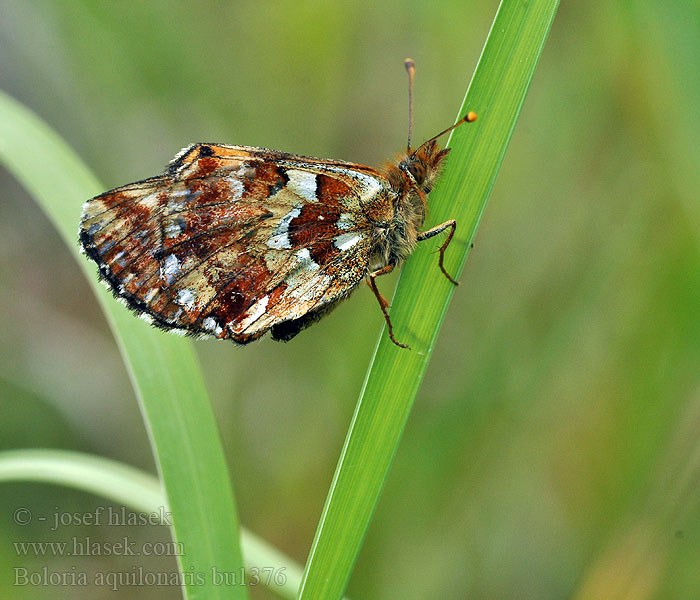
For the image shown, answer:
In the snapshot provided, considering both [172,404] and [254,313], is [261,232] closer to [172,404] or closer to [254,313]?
[254,313]

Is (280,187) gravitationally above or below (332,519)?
above

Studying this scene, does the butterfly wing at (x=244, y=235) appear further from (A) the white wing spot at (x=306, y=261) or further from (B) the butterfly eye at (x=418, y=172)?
(B) the butterfly eye at (x=418, y=172)

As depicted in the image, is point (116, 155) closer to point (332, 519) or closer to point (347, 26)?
point (347, 26)

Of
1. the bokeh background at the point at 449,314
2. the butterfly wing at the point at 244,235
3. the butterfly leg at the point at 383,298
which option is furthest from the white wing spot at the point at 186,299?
the butterfly leg at the point at 383,298

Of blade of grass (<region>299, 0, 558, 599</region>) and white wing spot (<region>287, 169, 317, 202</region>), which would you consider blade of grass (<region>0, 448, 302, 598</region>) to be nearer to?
blade of grass (<region>299, 0, 558, 599</region>)

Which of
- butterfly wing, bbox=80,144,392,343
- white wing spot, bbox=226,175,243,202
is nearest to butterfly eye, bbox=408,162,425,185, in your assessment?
butterfly wing, bbox=80,144,392,343

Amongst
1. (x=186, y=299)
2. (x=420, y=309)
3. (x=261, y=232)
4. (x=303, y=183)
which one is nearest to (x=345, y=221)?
(x=303, y=183)

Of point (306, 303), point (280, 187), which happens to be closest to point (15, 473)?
point (306, 303)
